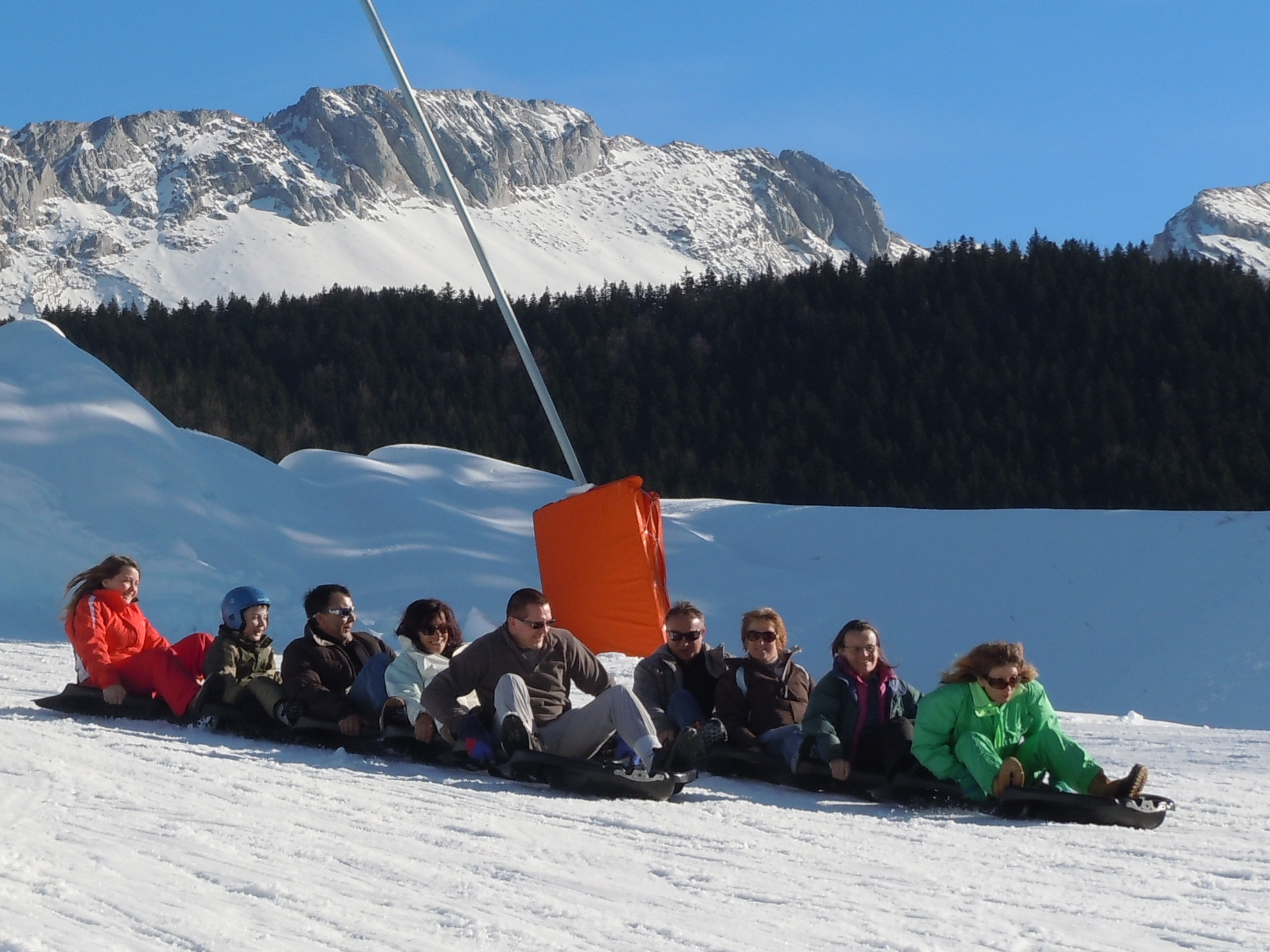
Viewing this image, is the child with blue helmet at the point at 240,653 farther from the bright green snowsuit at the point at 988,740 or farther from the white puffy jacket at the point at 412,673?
the bright green snowsuit at the point at 988,740

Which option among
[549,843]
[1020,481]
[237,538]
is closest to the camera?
[549,843]

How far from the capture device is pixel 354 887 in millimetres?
3965

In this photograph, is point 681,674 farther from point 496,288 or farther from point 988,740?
point 496,288

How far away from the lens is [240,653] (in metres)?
7.32

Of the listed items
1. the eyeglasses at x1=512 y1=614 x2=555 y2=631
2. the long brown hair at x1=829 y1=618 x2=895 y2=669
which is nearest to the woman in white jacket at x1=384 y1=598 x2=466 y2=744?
the eyeglasses at x1=512 y1=614 x2=555 y2=631

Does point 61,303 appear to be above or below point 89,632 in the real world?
above

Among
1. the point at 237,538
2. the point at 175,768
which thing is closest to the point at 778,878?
the point at 175,768

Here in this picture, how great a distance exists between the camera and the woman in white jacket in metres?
6.65

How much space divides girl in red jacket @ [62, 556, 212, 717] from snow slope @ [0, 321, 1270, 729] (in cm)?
447

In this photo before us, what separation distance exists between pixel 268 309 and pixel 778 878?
4342 centimetres

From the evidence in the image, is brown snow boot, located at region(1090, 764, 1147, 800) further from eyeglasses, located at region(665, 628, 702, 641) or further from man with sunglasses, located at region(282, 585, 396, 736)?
man with sunglasses, located at region(282, 585, 396, 736)

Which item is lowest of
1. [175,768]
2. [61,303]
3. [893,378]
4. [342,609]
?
[175,768]

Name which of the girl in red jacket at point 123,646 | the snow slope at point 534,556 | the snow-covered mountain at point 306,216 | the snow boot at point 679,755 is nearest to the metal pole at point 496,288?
the snow slope at point 534,556

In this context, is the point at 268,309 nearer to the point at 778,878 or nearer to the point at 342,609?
the point at 342,609
